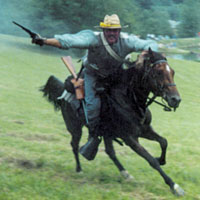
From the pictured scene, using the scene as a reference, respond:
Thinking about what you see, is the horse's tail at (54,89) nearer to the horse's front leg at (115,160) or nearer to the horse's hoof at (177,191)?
the horse's front leg at (115,160)

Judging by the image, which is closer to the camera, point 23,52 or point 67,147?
point 67,147

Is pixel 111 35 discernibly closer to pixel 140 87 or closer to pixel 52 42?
pixel 140 87

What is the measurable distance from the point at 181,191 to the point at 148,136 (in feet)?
3.48

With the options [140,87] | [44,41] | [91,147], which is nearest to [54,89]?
[91,147]

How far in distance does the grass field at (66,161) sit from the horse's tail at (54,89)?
112cm

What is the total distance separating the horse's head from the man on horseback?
0.59 meters

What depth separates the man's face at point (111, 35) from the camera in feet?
19.6

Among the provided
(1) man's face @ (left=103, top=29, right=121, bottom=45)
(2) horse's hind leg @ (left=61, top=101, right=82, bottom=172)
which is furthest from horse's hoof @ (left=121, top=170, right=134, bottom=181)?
(1) man's face @ (left=103, top=29, right=121, bottom=45)

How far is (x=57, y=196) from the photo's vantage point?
5.67m

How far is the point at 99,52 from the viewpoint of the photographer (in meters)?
6.17

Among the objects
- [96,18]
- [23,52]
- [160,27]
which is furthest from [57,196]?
[160,27]

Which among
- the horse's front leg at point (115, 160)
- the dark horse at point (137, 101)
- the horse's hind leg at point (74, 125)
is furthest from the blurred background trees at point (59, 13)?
the dark horse at point (137, 101)

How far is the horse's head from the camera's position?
17.1 feet

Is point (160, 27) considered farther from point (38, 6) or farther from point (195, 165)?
point (195, 165)
